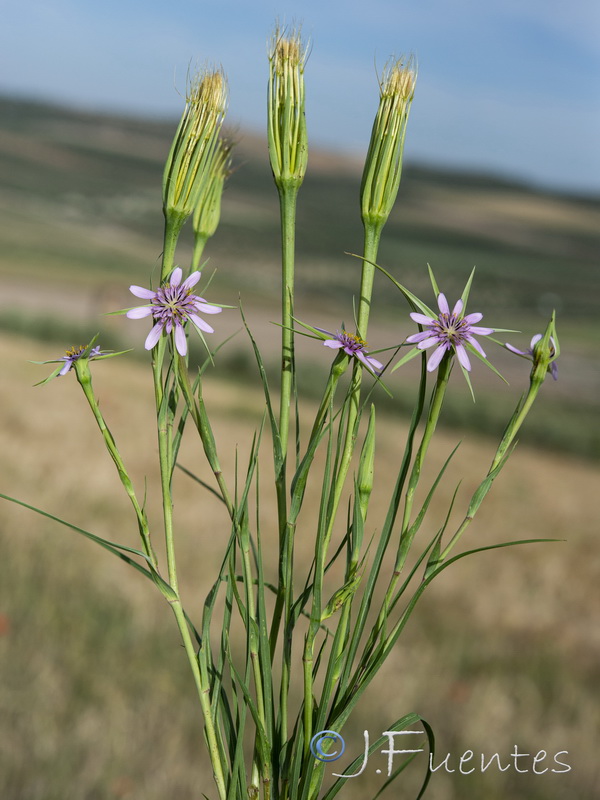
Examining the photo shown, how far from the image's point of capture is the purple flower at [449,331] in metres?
0.37

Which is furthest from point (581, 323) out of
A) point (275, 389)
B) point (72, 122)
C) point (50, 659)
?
point (72, 122)

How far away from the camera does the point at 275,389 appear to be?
4398 mm

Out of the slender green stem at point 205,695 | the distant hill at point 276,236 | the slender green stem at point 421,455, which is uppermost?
the distant hill at point 276,236

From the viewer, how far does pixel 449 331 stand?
38 centimetres

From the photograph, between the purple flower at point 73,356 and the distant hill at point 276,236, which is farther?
the distant hill at point 276,236

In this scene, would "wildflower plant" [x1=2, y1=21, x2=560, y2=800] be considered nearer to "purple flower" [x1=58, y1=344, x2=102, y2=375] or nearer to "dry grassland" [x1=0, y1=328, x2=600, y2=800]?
"purple flower" [x1=58, y1=344, x2=102, y2=375]

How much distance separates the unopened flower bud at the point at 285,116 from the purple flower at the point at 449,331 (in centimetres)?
10

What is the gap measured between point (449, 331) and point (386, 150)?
3.8 inches

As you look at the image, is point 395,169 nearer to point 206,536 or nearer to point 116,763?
point 116,763

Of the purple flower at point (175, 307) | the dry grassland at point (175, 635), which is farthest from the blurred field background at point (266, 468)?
the purple flower at point (175, 307)

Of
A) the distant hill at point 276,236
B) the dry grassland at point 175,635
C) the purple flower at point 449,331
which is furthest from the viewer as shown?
the distant hill at point 276,236

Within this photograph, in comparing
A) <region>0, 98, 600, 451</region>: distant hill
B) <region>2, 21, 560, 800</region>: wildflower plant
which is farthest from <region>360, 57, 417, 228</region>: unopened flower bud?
<region>0, 98, 600, 451</region>: distant hill

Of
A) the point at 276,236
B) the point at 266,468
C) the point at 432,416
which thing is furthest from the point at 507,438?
the point at 276,236

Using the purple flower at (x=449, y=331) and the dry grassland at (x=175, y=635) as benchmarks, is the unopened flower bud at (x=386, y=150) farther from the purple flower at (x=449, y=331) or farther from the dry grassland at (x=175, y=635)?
the dry grassland at (x=175, y=635)
